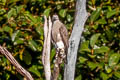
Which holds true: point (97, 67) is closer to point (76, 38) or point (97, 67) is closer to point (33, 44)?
point (33, 44)

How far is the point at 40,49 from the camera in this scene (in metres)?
2.75

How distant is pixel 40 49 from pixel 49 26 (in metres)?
0.70

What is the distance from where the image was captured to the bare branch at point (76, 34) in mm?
1886

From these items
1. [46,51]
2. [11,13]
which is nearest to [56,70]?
[46,51]

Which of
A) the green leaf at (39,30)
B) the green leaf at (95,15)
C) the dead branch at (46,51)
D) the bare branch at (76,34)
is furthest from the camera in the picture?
the green leaf at (95,15)

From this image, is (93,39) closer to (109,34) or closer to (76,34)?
(109,34)

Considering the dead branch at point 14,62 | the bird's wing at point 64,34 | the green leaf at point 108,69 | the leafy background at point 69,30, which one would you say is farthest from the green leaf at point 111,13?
→ the dead branch at point 14,62

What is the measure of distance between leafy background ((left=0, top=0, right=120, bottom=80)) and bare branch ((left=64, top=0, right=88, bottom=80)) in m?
0.72

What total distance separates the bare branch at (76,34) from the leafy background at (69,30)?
723 mm

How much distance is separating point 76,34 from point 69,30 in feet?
2.90

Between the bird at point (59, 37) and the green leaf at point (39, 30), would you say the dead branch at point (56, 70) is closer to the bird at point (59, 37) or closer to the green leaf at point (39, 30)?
the bird at point (59, 37)

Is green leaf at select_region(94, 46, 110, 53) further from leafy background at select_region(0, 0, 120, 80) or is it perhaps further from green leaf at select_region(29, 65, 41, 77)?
green leaf at select_region(29, 65, 41, 77)

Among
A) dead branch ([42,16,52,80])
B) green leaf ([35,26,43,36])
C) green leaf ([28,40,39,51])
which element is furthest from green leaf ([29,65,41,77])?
dead branch ([42,16,52,80])

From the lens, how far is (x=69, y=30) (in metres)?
2.78
